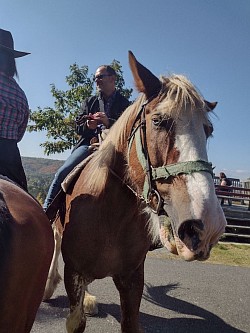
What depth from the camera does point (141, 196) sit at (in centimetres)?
233

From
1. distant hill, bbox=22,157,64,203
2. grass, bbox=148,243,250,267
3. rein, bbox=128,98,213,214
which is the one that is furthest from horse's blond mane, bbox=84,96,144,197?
grass, bbox=148,243,250,267

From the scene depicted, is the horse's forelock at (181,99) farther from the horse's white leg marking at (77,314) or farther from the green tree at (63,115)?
the green tree at (63,115)

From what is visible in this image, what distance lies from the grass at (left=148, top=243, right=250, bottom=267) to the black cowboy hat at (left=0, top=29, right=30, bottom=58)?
6.14 metres

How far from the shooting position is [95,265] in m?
2.81

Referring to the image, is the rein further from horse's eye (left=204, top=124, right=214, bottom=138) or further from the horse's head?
horse's eye (left=204, top=124, right=214, bottom=138)

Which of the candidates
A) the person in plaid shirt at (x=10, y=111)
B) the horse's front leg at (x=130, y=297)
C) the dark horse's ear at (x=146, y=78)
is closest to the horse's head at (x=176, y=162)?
the dark horse's ear at (x=146, y=78)

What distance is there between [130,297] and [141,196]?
117 centimetres

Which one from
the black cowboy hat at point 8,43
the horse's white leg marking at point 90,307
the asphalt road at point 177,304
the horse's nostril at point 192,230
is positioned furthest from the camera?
the horse's white leg marking at point 90,307

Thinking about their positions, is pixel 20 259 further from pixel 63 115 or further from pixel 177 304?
pixel 63 115

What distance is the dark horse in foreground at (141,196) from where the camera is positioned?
1.83m

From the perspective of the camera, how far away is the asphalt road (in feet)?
13.1

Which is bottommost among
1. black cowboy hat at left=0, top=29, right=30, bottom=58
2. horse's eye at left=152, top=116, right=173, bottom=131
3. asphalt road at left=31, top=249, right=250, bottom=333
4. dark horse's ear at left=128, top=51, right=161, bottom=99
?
asphalt road at left=31, top=249, right=250, bottom=333

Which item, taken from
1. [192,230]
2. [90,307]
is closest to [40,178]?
[90,307]

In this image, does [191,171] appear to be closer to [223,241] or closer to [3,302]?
[3,302]
